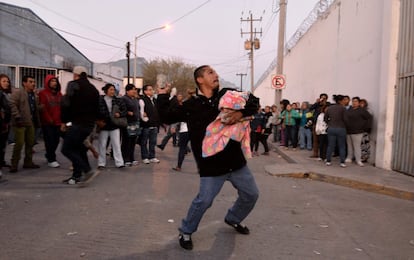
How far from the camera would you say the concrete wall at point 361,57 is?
29.2ft

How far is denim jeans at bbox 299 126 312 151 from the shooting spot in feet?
43.1

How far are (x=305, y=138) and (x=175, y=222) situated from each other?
9.75 metres

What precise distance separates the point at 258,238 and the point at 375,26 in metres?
7.77

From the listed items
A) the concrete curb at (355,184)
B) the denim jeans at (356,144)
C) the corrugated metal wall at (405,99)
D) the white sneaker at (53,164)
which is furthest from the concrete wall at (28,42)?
the corrugated metal wall at (405,99)

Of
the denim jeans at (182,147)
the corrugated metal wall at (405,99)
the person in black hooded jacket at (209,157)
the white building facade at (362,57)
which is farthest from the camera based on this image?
the white building facade at (362,57)

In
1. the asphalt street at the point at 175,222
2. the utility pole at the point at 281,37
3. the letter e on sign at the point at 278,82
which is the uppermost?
the utility pole at the point at 281,37

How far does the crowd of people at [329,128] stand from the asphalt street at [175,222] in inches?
92.5

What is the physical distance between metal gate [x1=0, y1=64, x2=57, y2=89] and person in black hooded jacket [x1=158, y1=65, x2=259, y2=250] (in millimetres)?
12467

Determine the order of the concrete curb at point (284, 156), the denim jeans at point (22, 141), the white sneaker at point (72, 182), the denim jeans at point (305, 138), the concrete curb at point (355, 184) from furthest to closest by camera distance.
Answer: the denim jeans at point (305, 138), the concrete curb at point (284, 156), the denim jeans at point (22, 141), the concrete curb at point (355, 184), the white sneaker at point (72, 182)

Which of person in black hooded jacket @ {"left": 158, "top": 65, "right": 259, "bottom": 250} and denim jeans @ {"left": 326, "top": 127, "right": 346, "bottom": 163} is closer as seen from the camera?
person in black hooded jacket @ {"left": 158, "top": 65, "right": 259, "bottom": 250}

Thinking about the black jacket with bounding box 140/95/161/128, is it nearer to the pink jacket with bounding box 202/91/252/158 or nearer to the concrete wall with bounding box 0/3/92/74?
the pink jacket with bounding box 202/91/252/158

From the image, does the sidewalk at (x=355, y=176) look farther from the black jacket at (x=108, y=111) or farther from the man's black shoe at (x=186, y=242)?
the man's black shoe at (x=186, y=242)

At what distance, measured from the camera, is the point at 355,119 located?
9406mm

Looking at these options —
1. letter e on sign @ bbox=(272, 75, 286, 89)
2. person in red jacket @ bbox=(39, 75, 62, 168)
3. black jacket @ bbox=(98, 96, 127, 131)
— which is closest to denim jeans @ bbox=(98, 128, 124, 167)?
black jacket @ bbox=(98, 96, 127, 131)
